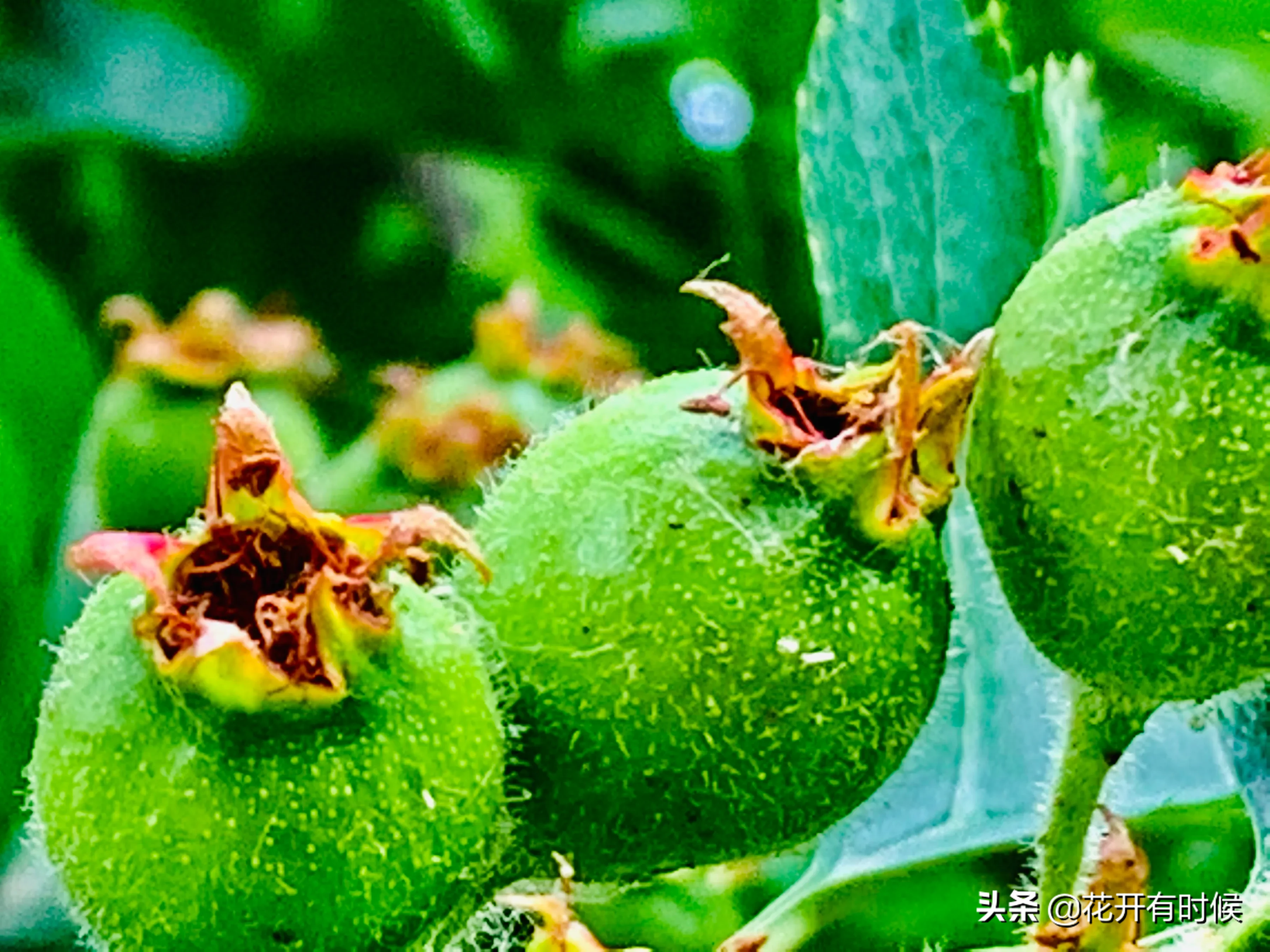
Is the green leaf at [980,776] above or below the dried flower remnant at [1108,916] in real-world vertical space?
below

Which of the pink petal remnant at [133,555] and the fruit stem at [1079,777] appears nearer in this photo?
the pink petal remnant at [133,555]

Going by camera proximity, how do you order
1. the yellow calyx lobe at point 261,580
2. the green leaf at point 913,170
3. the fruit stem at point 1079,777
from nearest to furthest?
the yellow calyx lobe at point 261,580
the fruit stem at point 1079,777
the green leaf at point 913,170

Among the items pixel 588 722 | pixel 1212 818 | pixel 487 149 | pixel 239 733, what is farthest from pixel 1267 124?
pixel 239 733

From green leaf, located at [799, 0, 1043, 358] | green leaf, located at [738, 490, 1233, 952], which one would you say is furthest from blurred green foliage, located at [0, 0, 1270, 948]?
green leaf, located at [799, 0, 1043, 358]

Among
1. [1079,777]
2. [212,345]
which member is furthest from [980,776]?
[212,345]

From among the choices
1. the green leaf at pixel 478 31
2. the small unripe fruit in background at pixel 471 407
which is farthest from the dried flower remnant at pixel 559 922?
the green leaf at pixel 478 31

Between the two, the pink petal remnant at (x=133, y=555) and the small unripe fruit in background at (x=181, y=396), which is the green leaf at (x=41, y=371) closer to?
the small unripe fruit in background at (x=181, y=396)
